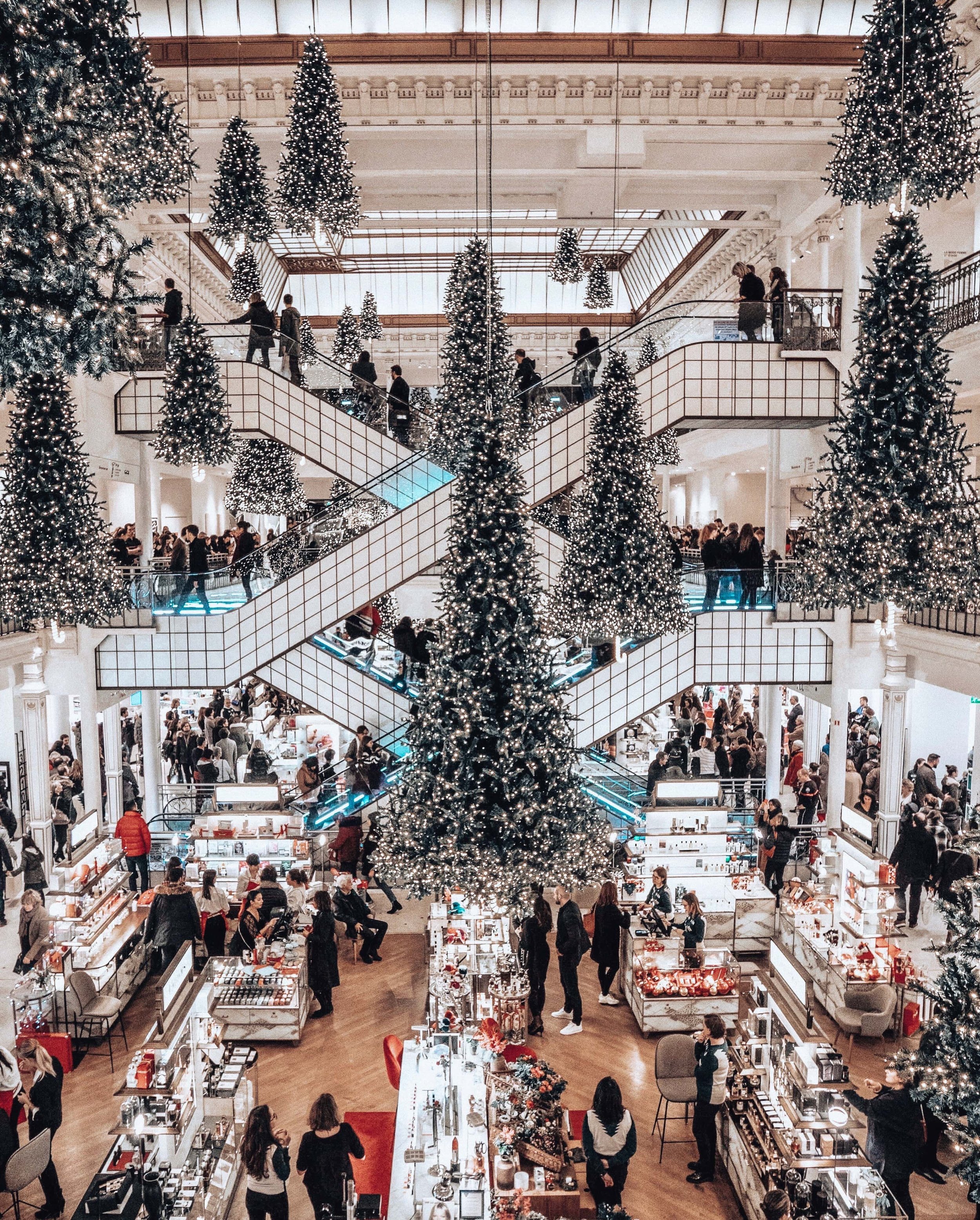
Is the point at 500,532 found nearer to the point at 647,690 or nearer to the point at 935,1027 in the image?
the point at 935,1027

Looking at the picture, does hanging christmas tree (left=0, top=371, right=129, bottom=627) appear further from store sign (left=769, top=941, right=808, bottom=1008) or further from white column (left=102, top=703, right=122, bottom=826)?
store sign (left=769, top=941, right=808, bottom=1008)

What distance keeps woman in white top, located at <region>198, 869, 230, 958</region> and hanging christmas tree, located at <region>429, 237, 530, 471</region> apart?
540cm

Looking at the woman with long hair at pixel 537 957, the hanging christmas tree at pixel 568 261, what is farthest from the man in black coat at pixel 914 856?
the hanging christmas tree at pixel 568 261

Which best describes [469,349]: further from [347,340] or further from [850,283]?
[347,340]

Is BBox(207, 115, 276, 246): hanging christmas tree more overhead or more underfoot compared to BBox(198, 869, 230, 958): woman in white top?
more overhead

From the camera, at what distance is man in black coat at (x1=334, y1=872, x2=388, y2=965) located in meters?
10.9

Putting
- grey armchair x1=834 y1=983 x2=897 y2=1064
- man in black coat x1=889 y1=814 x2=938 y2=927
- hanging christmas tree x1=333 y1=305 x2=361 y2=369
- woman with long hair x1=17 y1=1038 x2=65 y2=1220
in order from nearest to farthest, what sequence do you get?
woman with long hair x1=17 y1=1038 x2=65 y2=1220
grey armchair x1=834 y1=983 x2=897 y2=1064
man in black coat x1=889 y1=814 x2=938 y2=927
hanging christmas tree x1=333 y1=305 x2=361 y2=369

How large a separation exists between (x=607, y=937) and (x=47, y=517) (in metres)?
7.28

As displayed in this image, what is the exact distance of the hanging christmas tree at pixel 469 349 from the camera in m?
9.88

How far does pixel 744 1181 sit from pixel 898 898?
6356 mm

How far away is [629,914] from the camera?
10633 mm

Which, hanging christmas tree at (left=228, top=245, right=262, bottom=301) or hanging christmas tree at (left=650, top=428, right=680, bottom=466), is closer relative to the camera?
hanging christmas tree at (left=228, top=245, right=262, bottom=301)

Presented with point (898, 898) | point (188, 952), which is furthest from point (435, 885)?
point (898, 898)

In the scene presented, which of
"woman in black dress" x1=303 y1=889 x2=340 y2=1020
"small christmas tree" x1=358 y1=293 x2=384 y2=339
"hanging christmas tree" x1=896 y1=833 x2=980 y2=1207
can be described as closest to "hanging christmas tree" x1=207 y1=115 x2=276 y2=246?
"woman in black dress" x1=303 y1=889 x2=340 y2=1020
